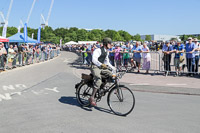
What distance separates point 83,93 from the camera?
6047mm

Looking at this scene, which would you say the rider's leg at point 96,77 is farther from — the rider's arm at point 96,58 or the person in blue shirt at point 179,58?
the person in blue shirt at point 179,58

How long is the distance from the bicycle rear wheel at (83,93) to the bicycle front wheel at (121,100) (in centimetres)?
74

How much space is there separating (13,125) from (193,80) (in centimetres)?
810

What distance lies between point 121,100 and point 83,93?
1.16m

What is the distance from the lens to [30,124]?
464 cm

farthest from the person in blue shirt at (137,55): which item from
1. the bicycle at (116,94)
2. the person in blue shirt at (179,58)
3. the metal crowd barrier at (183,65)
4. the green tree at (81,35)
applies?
the green tree at (81,35)

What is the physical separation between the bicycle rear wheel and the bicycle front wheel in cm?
74

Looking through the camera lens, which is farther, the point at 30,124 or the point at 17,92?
the point at 17,92

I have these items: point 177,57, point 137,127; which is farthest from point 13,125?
point 177,57

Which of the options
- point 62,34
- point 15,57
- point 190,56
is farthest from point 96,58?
point 62,34

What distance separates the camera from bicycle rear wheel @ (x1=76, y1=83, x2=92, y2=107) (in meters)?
5.94

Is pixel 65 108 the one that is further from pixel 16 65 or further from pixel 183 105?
pixel 16 65

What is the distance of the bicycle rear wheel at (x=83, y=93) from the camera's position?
5.94m

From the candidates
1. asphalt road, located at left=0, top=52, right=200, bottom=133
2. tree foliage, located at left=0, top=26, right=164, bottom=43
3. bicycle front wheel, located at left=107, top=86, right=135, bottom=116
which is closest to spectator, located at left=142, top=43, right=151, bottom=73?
asphalt road, located at left=0, top=52, right=200, bottom=133
